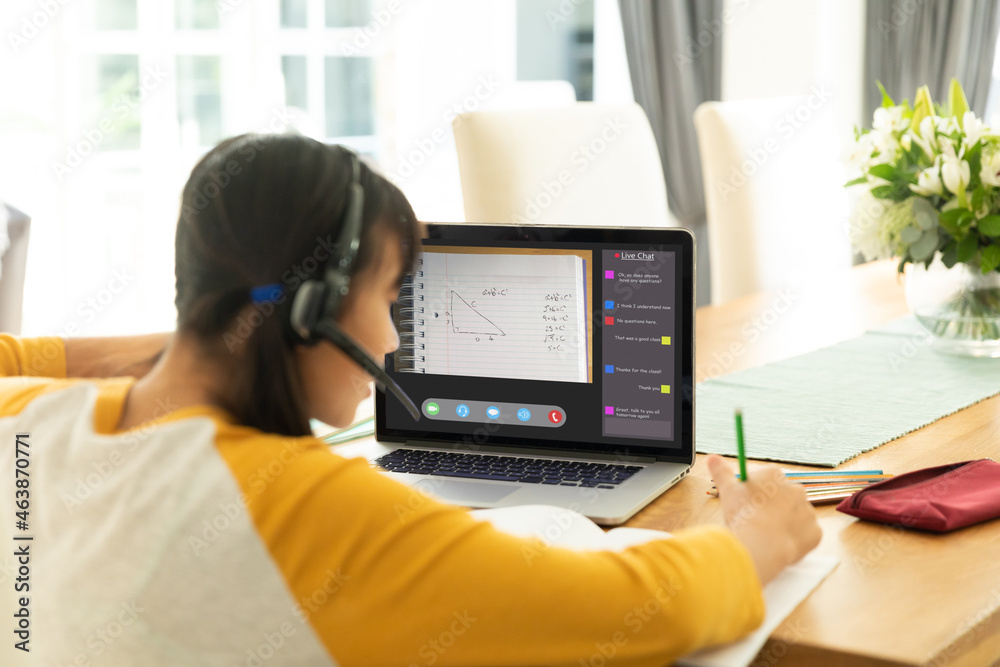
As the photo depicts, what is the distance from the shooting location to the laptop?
111 centimetres

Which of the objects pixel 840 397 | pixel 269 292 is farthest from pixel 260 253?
pixel 840 397

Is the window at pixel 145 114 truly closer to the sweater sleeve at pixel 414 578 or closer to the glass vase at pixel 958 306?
the glass vase at pixel 958 306

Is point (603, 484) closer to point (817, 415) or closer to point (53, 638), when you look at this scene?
point (817, 415)

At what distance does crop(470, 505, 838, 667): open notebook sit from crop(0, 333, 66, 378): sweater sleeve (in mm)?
447

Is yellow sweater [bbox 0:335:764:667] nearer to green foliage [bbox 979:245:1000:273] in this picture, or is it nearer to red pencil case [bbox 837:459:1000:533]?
red pencil case [bbox 837:459:1000:533]

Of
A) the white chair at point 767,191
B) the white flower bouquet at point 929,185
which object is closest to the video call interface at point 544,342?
the white flower bouquet at point 929,185

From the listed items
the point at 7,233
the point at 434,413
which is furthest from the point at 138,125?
the point at 434,413

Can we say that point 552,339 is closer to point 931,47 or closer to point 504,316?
point 504,316

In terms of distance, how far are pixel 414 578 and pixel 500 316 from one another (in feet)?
1.82

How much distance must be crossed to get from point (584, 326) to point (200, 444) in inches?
22.0

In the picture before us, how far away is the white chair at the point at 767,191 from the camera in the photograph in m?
2.40

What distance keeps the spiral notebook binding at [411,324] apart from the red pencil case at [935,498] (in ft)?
1.62

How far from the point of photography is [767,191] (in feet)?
8.16

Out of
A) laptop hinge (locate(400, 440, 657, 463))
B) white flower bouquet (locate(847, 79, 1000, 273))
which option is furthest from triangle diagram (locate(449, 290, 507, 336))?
white flower bouquet (locate(847, 79, 1000, 273))
